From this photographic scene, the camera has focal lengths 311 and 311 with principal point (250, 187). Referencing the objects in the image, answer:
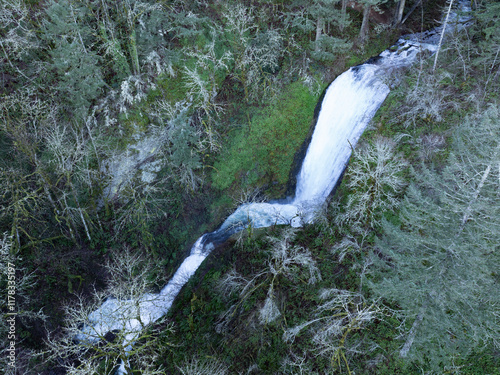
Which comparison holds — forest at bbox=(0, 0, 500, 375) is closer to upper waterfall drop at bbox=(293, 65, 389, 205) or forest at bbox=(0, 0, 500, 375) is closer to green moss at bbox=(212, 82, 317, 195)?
green moss at bbox=(212, 82, 317, 195)

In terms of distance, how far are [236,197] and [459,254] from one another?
1451 centimetres

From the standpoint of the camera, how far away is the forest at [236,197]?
10086mm

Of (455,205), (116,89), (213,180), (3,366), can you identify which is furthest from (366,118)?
(3,366)

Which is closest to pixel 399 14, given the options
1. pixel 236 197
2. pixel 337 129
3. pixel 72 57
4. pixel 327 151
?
pixel 337 129

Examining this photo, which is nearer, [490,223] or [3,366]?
[490,223]

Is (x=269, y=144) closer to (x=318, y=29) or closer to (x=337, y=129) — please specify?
(x=337, y=129)

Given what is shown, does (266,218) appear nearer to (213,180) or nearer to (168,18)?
(213,180)

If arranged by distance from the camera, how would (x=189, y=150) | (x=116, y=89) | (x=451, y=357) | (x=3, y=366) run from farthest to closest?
(x=116, y=89) < (x=189, y=150) < (x=3, y=366) < (x=451, y=357)

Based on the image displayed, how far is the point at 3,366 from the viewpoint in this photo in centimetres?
1248

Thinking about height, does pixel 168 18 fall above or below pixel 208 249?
above

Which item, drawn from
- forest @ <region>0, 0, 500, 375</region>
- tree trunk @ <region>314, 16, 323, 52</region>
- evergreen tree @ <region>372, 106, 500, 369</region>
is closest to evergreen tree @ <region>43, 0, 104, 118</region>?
forest @ <region>0, 0, 500, 375</region>

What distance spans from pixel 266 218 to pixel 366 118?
28.4 ft

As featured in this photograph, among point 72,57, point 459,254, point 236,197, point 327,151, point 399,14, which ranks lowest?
point 236,197

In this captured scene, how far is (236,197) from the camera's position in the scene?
2138cm
